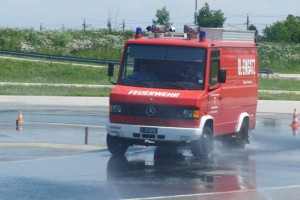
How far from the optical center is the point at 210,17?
2970 inches

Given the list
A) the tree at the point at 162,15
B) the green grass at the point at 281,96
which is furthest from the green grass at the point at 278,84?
the tree at the point at 162,15

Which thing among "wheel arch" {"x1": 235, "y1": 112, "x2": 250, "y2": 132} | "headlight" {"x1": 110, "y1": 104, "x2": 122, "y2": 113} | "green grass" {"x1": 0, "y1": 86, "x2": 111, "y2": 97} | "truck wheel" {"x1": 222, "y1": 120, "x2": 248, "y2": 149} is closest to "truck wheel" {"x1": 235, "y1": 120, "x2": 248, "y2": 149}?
"truck wheel" {"x1": 222, "y1": 120, "x2": 248, "y2": 149}

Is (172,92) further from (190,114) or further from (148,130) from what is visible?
(148,130)

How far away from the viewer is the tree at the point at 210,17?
73250mm

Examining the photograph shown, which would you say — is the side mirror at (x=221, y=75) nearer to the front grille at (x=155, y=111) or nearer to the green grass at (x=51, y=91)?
the front grille at (x=155, y=111)

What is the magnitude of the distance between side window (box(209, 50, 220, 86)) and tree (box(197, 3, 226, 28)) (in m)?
53.7

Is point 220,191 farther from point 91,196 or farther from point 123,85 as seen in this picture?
point 123,85

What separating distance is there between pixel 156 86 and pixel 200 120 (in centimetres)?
113

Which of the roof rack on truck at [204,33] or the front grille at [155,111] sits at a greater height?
the roof rack on truck at [204,33]

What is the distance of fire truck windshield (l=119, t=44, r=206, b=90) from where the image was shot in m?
18.2

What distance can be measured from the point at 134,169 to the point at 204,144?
2290 millimetres

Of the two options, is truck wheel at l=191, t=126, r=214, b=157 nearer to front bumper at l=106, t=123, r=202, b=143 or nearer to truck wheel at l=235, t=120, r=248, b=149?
front bumper at l=106, t=123, r=202, b=143

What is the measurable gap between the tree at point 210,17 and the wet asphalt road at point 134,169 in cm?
4852

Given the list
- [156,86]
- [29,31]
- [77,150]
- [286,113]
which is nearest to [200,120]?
[156,86]
